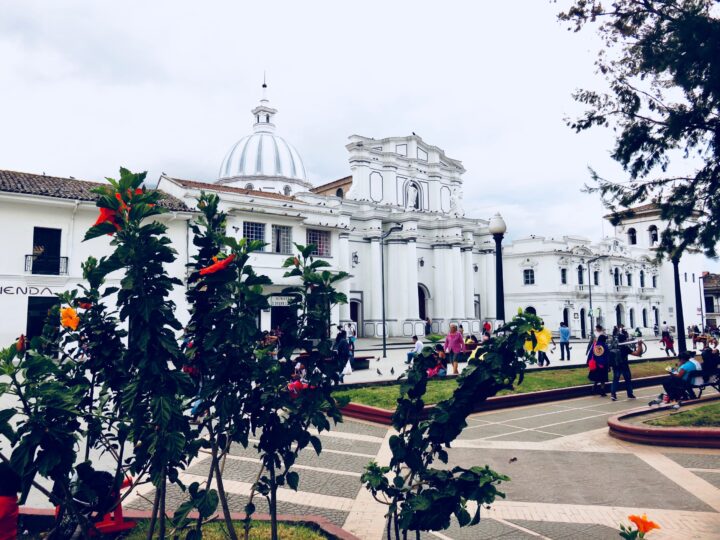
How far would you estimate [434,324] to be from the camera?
148 ft

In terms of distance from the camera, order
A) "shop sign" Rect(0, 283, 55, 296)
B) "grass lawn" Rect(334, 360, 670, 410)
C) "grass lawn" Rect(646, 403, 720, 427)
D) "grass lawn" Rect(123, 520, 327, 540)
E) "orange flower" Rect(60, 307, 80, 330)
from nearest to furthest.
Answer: "orange flower" Rect(60, 307, 80, 330) < "grass lawn" Rect(123, 520, 327, 540) < "grass lawn" Rect(646, 403, 720, 427) < "grass lawn" Rect(334, 360, 670, 410) < "shop sign" Rect(0, 283, 55, 296)

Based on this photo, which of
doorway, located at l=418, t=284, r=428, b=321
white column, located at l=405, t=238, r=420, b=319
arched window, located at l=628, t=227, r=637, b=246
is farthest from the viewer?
arched window, located at l=628, t=227, r=637, b=246

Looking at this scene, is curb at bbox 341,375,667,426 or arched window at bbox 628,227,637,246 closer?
curb at bbox 341,375,667,426

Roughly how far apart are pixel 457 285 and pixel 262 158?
2262 centimetres

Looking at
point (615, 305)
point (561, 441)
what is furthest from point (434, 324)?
point (561, 441)

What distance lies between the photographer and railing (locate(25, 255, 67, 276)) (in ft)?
70.6

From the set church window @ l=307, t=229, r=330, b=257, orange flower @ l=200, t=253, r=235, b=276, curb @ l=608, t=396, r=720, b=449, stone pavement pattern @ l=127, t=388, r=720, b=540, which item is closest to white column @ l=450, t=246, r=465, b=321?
church window @ l=307, t=229, r=330, b=257

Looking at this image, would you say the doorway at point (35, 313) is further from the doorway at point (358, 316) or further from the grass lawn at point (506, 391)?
the doorway at point (358, 316)

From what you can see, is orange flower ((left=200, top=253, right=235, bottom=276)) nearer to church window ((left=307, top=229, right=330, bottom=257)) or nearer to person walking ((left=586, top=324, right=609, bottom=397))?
person walking ((left=586, top=324, right=609, bottom=397))

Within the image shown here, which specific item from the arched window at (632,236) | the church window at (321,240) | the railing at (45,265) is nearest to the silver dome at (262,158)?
the church window at (321,240)

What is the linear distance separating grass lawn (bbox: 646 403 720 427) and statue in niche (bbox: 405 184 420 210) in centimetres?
3666

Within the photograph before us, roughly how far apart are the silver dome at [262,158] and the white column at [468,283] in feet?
58.1

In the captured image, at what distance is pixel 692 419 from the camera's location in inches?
363

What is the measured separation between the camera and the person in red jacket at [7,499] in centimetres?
388
